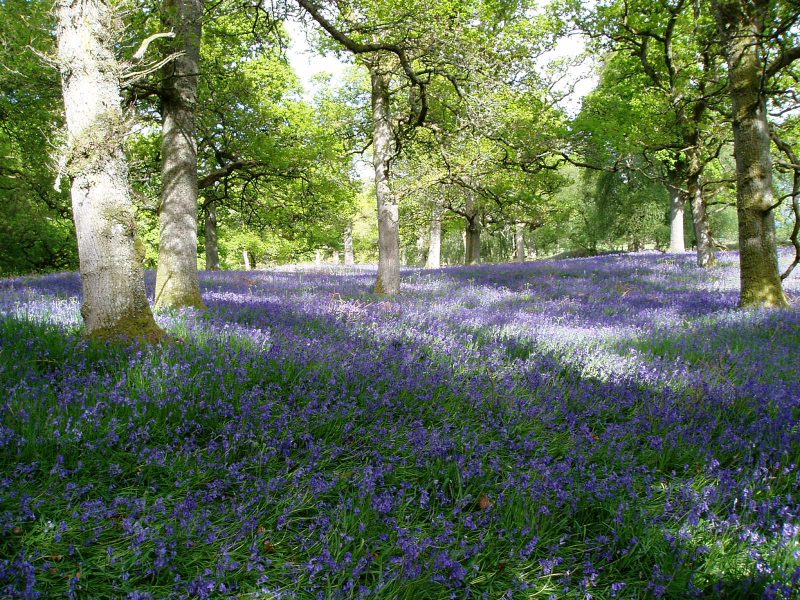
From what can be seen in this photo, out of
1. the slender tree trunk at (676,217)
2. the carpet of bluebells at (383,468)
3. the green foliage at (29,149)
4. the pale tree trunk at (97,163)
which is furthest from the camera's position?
the slender tree trunk at (676,217)

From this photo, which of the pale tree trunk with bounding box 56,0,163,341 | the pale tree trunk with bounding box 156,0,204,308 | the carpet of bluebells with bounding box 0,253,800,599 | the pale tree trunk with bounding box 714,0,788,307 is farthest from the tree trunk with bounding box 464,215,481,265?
the pale tree trunk with bounding box 56,0,163,341

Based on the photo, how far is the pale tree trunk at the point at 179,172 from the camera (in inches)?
245

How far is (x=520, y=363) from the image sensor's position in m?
4.44

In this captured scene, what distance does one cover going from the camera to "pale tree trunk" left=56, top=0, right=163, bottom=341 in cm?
363

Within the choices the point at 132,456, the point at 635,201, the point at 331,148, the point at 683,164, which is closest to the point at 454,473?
the point at 132,456

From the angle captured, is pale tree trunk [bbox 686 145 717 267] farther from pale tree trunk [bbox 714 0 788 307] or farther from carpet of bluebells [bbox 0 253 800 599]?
carpet of bluebells [bbox 0 253 800 599]

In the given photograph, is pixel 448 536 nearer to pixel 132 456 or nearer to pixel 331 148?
pixel 132 456

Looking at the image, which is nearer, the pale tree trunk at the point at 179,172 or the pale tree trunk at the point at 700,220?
the pale tree trunk at the point at 179,172

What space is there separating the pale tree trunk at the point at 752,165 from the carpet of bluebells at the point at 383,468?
2942mm

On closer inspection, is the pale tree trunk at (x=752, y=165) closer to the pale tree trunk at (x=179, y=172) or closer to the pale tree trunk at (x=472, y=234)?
the pale tree trunk at (x=179, y=172)

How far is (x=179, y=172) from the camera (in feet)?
20.7

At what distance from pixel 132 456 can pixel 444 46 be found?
7.07m

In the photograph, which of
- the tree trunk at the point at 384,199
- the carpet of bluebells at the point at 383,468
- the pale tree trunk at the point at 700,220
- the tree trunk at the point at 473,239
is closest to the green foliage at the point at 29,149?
the carpet of bluebells at the point at 383,468

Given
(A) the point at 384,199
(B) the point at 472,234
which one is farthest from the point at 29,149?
(B) the point at 472,234
